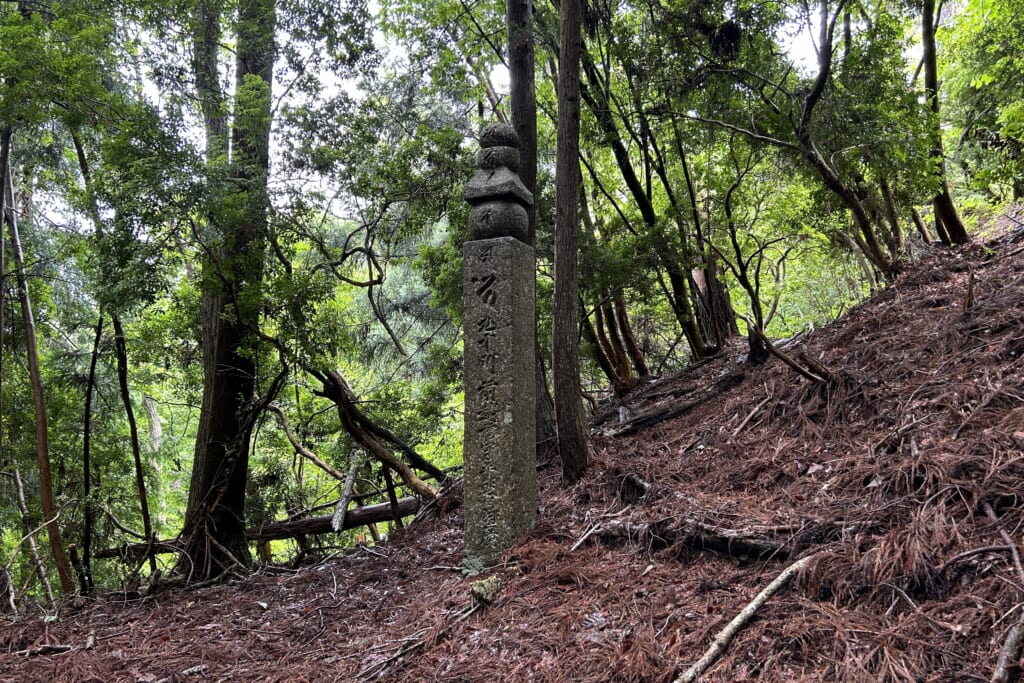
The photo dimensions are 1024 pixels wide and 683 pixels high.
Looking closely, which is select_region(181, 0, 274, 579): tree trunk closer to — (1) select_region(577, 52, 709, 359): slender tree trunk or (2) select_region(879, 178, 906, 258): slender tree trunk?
(1) select_region(577, 52, 709, 359): slender tree trunk

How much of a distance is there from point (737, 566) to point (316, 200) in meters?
5.34

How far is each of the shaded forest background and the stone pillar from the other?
1.77 meters

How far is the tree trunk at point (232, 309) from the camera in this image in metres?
6.12

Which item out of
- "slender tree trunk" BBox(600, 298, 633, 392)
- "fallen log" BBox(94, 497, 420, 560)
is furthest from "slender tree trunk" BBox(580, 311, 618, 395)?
"fallen log" BBox(94, 497, 420, 560)

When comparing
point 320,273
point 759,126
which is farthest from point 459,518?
point 759,126

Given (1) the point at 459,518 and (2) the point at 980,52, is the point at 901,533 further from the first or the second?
(2) the point at 980,52

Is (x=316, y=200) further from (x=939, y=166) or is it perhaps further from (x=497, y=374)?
(x=939, y=166)

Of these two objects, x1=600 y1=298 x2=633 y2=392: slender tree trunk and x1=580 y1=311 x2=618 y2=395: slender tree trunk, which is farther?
x1=600 y1=298 x2=633 y2=392: slender tree trunk

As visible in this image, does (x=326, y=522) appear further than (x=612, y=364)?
No

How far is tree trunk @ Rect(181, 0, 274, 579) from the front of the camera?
241 inches

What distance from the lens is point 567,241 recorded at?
5203 mm

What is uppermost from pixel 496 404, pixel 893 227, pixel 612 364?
pixel 893 227

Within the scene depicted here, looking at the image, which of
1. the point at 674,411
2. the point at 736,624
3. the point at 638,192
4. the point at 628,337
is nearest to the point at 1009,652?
the point at 736,624

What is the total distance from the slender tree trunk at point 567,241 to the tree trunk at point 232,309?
2.86 metres
